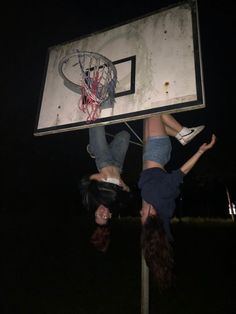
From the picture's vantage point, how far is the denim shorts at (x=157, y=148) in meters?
3.10

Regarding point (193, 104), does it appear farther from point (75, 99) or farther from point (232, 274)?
point (232, 274)

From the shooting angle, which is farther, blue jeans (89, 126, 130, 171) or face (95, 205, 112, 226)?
face (95, 205, 112, 226)

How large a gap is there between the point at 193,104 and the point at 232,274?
663 cm

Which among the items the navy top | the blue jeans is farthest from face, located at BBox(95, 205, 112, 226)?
the navy top

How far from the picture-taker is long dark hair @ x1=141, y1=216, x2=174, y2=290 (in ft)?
9.68

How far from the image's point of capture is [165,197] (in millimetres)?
2967

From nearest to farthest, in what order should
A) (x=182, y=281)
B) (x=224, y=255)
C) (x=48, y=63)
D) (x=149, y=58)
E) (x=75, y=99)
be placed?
(x=149, y=58) < (x=75, y=99) < (x=48, y=63) < (x=182, y=281) < (x=224, y=255)

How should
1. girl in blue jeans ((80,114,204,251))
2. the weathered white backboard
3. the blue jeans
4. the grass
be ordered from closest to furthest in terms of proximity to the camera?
1. the weathered white backboard
2. girl in blue jeans ((80,114,204,251))
3. the blue jeans
4. the grass

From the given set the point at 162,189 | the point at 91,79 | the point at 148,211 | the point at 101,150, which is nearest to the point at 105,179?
the point at 101,150

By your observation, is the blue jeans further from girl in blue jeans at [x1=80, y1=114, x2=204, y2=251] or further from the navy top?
the navy top

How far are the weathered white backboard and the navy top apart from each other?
65 cm

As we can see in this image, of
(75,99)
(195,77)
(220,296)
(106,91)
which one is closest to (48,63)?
(75,99)

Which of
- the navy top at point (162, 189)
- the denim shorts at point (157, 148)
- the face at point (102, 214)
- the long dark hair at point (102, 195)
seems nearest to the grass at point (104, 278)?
the face at point (102, 214)

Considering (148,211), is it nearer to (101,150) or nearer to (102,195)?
(102,195)
